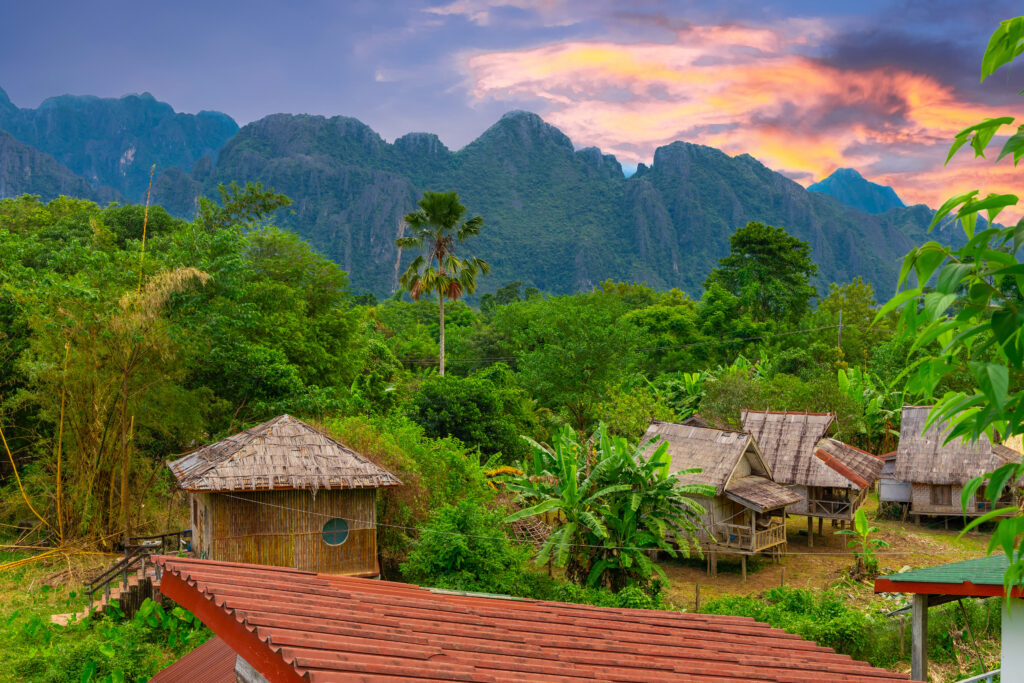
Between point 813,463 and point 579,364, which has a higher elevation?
point 579,364

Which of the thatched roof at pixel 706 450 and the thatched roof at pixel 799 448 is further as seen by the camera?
the thatched roof at pixel 799 448

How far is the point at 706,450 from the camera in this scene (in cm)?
2267

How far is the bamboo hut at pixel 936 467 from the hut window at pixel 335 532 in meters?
19.2

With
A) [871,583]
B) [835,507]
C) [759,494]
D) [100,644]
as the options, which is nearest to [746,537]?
[759,494]

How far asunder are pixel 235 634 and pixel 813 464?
24.1 meters

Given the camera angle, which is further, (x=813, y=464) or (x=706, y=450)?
(x=813, y=464)

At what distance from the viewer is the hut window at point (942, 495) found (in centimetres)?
2584

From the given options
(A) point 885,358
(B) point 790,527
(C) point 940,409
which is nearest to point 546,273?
(A) point 885,358

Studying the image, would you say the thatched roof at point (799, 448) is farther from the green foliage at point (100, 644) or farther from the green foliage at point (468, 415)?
the green foliage at point (100, 644)

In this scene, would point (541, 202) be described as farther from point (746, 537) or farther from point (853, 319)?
point (746, 537)

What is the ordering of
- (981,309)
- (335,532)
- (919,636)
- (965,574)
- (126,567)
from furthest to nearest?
(335,532)
(126,567)
(919,636)
(965,574)
(981,309)

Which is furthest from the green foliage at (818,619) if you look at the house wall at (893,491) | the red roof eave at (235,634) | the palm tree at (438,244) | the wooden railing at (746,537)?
the palm tree at (438,244)

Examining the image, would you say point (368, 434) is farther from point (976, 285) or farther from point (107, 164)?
point (107, 164)

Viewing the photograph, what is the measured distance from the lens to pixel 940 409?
2.03 metres
